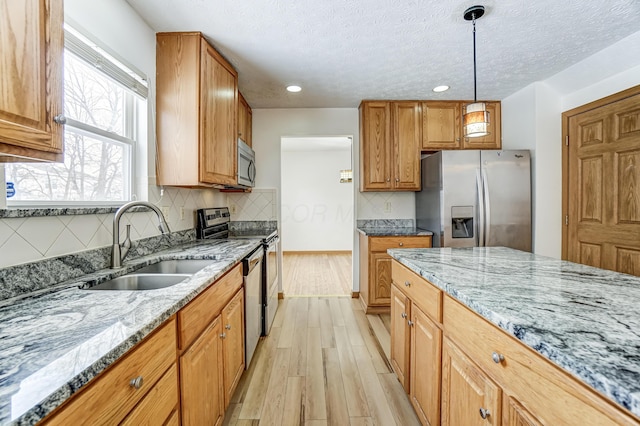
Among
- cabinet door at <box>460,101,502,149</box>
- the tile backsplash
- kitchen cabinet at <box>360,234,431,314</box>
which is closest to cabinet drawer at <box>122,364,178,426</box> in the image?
the tile backsplash

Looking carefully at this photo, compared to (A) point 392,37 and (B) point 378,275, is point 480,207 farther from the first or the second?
(A) point 392,37

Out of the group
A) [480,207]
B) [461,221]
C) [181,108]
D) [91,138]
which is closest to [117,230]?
[91,138]

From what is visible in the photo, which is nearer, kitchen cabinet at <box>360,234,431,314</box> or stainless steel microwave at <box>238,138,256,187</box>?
stainless steel microwave at <box>238,138,256,187</box>

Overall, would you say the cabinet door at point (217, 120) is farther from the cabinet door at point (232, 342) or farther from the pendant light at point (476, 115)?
the pendant light at point (476, 115)

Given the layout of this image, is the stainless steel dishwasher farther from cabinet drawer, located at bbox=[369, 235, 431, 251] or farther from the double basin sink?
cabinet drawer, located at bbox=[369, 235, 431, 251]

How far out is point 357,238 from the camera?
3.70 m

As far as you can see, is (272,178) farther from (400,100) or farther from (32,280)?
(32,280)

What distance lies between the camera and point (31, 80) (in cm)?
79

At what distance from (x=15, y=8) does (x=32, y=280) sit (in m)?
0.91

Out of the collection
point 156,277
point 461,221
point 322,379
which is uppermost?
point 461,221

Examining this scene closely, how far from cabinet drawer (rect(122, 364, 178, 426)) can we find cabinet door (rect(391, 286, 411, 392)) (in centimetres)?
119

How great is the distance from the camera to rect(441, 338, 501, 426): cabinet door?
2.94ft

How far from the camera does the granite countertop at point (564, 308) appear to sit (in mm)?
560

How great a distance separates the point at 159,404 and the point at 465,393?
1.04 meters
